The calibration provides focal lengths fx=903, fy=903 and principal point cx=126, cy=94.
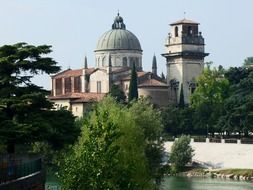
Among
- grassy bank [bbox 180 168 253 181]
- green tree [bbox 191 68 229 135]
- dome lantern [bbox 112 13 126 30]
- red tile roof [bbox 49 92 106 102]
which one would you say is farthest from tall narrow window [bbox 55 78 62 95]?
grassy bank [bbox 180 168 253 181]

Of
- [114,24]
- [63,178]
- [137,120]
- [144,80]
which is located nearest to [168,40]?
[144,80]

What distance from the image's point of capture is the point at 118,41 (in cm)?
11162

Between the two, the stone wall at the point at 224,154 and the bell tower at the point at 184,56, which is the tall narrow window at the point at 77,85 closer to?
the bell tower at the point at 184,56

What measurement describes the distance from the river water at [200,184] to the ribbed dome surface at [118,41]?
4970cm

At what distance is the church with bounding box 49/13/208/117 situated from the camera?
328 feet

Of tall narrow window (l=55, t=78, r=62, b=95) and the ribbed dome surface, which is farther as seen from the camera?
tall narrow window (l=55, t=78, r=62, b=95)

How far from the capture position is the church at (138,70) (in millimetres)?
100062

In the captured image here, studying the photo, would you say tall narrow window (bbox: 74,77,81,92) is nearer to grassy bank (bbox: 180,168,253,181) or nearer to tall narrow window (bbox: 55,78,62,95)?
tall narrow window (bbox: 55,78,62,95)

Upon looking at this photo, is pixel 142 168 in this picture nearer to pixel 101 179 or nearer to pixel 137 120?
pixel 101 179

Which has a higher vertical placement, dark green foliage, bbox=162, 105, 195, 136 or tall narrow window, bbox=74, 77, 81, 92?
tall narrow window, bbox=74, 77, 81, 92

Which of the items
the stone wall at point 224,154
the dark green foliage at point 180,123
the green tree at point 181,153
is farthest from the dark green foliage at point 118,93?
the green tree at point 181,153

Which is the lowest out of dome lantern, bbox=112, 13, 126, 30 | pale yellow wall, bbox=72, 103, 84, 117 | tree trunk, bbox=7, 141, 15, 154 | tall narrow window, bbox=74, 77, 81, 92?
tree trunk, bbox=7, 141, 15, 154

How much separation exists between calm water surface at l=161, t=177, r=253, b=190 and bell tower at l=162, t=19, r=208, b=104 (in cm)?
3973

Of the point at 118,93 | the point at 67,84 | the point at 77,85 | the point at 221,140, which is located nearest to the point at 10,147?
the point at 221,140
